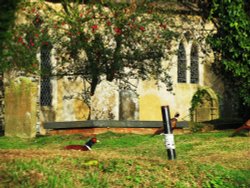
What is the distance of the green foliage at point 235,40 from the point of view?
2328 cm

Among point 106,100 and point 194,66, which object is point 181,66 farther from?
point 106,100

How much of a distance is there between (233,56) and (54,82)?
10711mm

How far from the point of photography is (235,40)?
23531 millimetres

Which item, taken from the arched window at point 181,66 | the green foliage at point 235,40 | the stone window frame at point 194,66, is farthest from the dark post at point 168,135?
the stone window frame at point 194,66

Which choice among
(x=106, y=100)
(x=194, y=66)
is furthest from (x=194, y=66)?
(x=106, y=100)

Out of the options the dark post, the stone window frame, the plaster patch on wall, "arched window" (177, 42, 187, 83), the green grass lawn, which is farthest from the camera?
the stone window frame

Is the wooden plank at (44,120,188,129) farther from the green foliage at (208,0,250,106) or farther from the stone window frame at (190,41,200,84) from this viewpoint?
the stone window frame at (190,41,200,84)

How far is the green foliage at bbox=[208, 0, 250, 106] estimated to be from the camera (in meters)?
23.3

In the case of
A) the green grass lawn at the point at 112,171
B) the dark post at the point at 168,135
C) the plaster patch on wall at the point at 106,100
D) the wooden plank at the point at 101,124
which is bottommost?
the green grass lawn at the point at 112,171

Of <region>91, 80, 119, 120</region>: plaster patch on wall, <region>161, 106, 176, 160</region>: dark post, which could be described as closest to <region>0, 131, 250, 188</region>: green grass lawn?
<region>161, 106, 176, 160</region>: dark post

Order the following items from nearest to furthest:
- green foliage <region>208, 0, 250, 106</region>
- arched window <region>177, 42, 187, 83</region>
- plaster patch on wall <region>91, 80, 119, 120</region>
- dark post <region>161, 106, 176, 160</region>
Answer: dark post <region>161, 106, 176, 160</region>
green foliage <region>208, 0, 250, 106</region>
plaster patch on wall <region>91, 80, 119, 120</region>
arched window <region>177, 42, 187, 83</region>

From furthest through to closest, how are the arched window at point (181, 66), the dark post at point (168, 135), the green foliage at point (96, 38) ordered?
1. the arched window at point (181, 66)
2. the green foliage at point (96, 38)
3. the dark post at point (168, 135)

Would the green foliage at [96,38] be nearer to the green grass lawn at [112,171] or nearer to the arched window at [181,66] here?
the arched window at [181,66]

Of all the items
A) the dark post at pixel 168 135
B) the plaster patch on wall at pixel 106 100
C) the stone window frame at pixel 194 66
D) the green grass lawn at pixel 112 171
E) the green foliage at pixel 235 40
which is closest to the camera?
the green grass lawn at pixel 112 171
